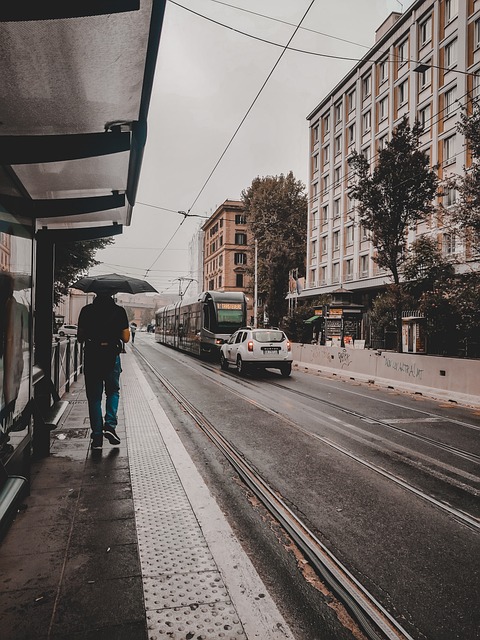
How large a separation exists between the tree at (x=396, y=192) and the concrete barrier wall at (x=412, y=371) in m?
1.67

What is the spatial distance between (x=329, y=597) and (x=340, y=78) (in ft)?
156

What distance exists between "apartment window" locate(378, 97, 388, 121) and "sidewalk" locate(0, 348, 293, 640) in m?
38.1

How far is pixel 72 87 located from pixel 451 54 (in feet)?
113

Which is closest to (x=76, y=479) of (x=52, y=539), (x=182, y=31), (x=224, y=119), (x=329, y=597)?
(x=52, y=539)

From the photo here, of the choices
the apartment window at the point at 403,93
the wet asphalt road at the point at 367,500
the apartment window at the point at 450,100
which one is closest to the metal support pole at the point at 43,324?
the wet asphalt road at the point at 367,500

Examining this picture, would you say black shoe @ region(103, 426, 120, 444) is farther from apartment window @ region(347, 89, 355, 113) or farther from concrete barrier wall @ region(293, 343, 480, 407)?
apartment window @ region(347, 89, 355, 113)

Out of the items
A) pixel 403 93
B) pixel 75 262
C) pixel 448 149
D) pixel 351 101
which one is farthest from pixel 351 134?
pixel 75 262

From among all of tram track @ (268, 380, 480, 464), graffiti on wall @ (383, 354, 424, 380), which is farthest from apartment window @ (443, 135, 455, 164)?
tram track @ (268, 380, 480, 464)

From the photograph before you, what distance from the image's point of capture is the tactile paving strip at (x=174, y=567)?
2412mm

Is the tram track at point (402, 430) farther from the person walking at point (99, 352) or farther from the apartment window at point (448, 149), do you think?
the apartment window at point (448, 149)

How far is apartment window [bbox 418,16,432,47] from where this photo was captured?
32.6 metres

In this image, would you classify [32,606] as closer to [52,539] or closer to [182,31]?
[52,539]

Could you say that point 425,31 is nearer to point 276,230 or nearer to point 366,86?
point 366,86

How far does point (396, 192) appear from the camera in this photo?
17.1 metres
